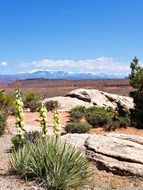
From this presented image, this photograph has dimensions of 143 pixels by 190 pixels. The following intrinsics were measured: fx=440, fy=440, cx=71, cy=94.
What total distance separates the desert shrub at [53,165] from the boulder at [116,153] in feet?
4.37

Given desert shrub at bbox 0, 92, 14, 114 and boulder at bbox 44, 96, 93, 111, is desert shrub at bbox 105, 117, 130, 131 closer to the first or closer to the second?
boulder at bbox 44, 96, 93, 111

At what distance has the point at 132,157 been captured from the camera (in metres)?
10.9

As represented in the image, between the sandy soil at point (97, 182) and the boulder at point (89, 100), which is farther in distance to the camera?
the boulder at point (89, 100)

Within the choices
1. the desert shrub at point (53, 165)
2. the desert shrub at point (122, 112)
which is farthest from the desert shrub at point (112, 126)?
the desert shrub at point (53, 165)

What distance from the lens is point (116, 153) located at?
1105 cm

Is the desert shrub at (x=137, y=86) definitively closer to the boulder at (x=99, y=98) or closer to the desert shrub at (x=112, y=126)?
the desert shrub at (x=112, y=126)

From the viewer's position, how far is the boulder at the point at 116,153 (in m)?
10.8

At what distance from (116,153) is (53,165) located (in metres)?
2.43

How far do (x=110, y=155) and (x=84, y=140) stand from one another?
1511mm

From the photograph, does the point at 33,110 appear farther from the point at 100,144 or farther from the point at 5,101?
the point at 100,144

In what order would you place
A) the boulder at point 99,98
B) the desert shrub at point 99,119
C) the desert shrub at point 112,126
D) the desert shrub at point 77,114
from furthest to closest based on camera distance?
the boulder at point 99,98 → the desert shrub at point 77,114 → the desert shrub at point 99,119 → the desert shrub at point 112,126

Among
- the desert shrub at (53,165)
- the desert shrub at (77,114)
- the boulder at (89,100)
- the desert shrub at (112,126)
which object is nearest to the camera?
the desert shrub at (53,165)

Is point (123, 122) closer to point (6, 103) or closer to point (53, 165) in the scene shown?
point (6, 103)

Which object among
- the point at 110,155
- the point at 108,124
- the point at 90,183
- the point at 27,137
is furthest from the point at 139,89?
the point at 90,183
